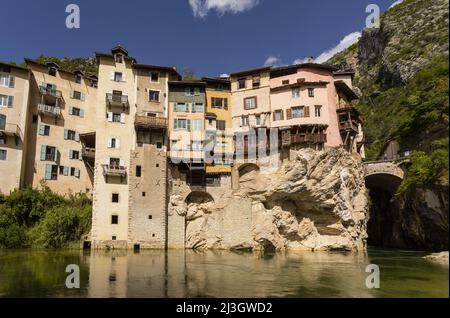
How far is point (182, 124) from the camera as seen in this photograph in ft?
155

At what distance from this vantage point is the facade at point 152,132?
142 ft

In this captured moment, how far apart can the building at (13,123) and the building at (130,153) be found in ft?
32.4

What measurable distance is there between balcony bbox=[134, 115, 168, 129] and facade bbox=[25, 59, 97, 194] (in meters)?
9.33

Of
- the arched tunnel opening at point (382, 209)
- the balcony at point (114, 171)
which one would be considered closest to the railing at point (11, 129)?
the balcony at point (114, 171)

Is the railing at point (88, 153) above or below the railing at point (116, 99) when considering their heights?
below

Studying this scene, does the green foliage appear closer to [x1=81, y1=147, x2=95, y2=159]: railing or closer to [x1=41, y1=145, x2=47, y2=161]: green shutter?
[x1=41, y1=145, x2=47, y2=161]: green shutter

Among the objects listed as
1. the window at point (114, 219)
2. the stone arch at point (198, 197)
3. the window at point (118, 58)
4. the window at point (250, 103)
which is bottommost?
the window at point (114, 219)

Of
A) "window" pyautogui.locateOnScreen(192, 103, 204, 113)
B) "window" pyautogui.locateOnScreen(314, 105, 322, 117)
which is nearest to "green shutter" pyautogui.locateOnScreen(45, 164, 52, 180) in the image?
"window" pyautogui.locateOnScreen(192, 103, 204, 113)

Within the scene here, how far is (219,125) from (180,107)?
236 inches

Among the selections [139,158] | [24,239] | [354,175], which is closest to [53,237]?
[24,239]

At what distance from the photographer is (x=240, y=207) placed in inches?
1797

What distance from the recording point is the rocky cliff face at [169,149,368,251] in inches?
1770

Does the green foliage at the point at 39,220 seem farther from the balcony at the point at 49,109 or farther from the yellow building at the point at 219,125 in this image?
the yellow building at the point at 219,125

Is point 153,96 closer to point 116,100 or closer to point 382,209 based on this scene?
point 116,100
